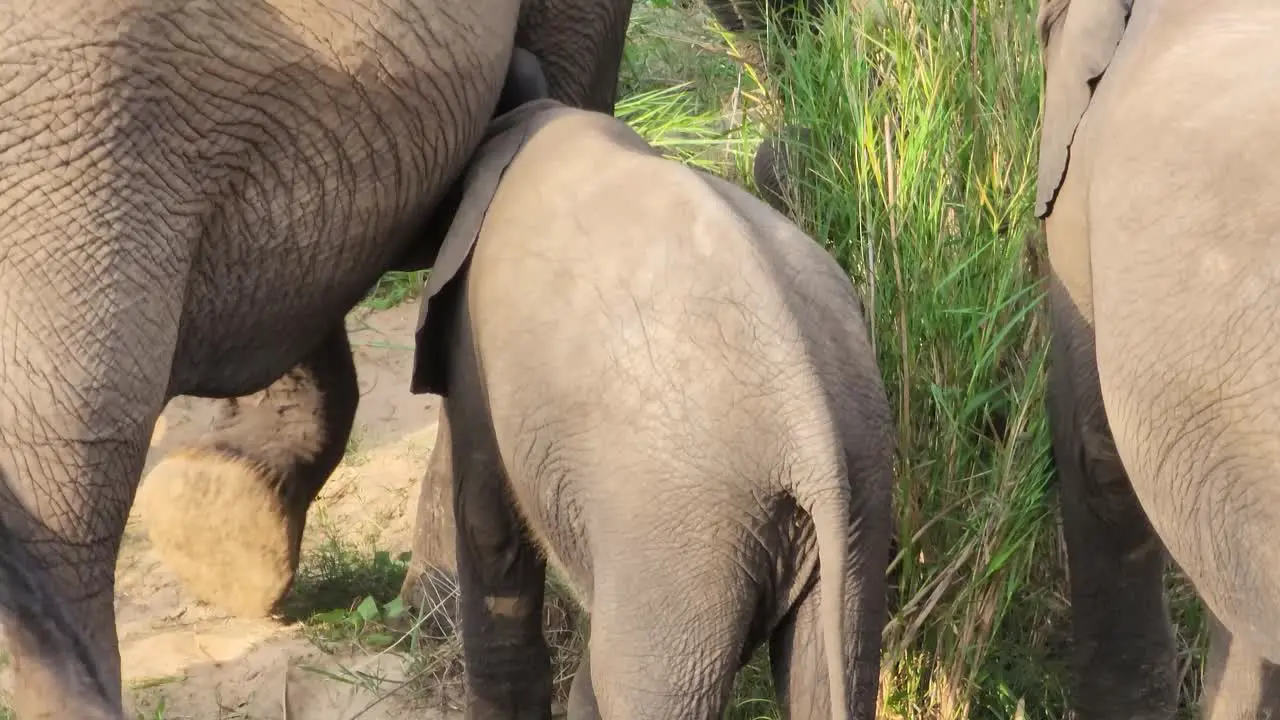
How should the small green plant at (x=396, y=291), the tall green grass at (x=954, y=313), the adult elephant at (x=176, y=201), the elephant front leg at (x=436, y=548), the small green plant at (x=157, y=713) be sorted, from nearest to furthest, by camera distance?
the adult elephant at (x=176, y=201), the tall green grass at (x=954, y=313), the small green plant at (x=157, y=713), the elephant front leg at (x=436, y=548), the small green plant at (x=396, y=291)

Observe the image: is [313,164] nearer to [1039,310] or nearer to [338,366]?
[338,366]

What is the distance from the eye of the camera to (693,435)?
8.13 feet

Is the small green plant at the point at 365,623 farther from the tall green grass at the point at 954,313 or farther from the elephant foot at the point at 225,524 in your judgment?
the tall green grass at the point at 954,313

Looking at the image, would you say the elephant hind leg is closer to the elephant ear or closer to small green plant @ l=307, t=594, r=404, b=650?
the elephant ear

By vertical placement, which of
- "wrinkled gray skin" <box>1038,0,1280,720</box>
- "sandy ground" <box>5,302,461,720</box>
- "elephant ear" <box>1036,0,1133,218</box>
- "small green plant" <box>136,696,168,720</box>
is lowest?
"small green plant" <box>136,696,168,720</box>

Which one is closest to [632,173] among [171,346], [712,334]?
[712,334]

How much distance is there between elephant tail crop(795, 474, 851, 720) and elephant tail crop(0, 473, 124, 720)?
3.63ft

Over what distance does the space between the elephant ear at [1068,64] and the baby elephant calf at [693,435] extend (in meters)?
0.53

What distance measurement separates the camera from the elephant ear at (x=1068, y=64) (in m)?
2.87

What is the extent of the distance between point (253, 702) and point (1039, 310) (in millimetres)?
1666

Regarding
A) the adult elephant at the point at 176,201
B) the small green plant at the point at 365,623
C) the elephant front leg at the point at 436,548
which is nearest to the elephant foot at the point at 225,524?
the small green plant at the point at 365,623

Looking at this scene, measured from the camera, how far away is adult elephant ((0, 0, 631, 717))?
2668 mm

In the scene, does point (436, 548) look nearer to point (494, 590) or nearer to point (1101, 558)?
point (494, 590)

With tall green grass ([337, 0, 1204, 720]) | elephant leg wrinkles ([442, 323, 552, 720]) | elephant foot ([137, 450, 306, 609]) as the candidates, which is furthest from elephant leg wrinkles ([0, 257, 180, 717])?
tall green grass ([337, 0, 1204, 720])
